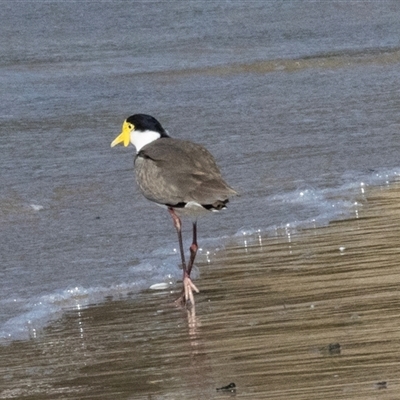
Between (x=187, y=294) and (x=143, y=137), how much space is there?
1450 mm

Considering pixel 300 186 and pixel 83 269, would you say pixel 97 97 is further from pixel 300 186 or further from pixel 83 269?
pixel 83 269

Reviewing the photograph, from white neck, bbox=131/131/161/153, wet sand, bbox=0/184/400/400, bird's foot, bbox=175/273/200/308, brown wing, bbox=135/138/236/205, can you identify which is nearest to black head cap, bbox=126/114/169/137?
white neck, bbox=131/131/161/153

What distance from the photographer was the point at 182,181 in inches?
256

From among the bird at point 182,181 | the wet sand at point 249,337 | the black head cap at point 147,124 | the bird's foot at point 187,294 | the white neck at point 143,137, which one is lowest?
the wet sand at point 249,337

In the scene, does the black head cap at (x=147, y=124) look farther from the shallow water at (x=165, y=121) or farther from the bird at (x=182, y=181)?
the shallow water at (x=165, y=121)

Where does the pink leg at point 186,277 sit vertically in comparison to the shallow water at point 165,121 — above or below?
below

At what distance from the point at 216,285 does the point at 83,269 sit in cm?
74

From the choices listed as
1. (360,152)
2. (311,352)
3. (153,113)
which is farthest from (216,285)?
(153,113)

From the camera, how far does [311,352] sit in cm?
488

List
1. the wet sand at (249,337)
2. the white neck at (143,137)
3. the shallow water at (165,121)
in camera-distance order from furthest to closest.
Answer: the white neck at (143,137)
the shallow water at (165,121)
the wet sand at (249,337)

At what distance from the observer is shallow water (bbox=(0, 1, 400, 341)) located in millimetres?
6793

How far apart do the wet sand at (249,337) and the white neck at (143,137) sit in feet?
2.76

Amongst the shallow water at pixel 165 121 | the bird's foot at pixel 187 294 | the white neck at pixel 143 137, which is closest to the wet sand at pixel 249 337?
the bird's foot at pixel 187 294

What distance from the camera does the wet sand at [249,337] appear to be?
15.1ft
